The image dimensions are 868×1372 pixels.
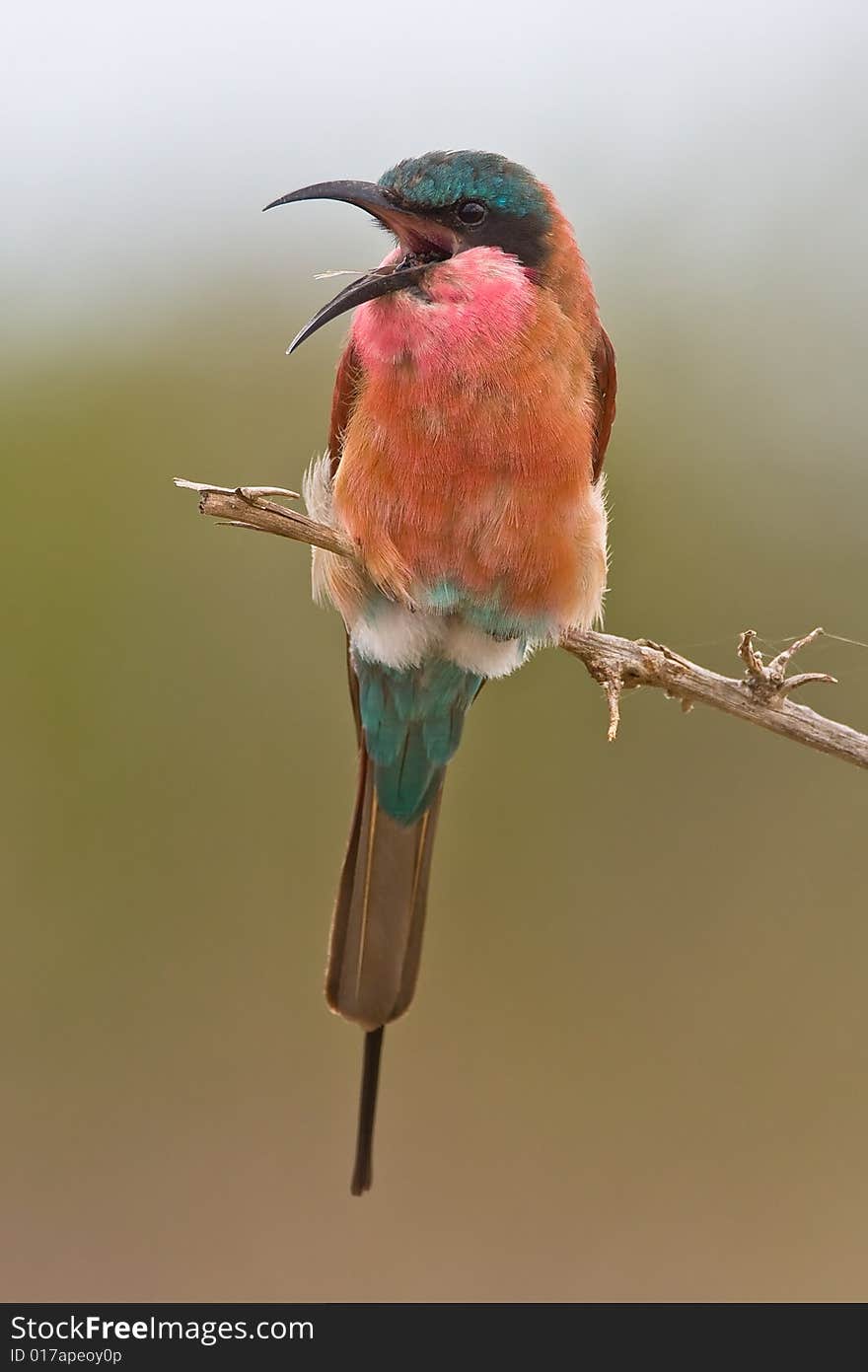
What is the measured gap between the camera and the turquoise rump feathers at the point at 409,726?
9.25ft

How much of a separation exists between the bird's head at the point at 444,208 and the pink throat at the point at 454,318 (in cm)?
3

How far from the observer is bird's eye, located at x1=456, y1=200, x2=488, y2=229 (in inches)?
98.3

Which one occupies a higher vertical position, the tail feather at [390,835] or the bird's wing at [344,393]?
the bird's wing at [344,393]

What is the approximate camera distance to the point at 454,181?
2471 millimetres

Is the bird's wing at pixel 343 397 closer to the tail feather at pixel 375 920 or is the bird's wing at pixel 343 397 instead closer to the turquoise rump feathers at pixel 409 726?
the turquoise rump feathers at pixel 409 726

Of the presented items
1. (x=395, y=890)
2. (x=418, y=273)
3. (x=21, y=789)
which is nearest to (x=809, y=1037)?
(x=395, y=890)

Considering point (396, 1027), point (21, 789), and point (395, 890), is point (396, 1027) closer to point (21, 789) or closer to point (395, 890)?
point (21, 789)

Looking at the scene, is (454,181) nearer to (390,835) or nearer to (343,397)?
(343,397)

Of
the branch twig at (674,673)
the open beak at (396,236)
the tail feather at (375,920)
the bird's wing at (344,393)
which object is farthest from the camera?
the tail feather at (375,920)

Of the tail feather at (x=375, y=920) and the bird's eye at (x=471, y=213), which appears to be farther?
the tail feather at (x=375, y=920)

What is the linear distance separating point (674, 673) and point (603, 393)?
66 centimetres

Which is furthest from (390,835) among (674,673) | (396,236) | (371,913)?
(396,236)

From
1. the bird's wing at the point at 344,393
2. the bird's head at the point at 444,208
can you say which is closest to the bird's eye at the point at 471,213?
→ the bird's head at the point at 444,208

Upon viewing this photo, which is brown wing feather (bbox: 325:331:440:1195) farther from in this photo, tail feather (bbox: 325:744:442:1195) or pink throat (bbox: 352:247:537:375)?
pink throat (bbox: 352:247:537:375)
